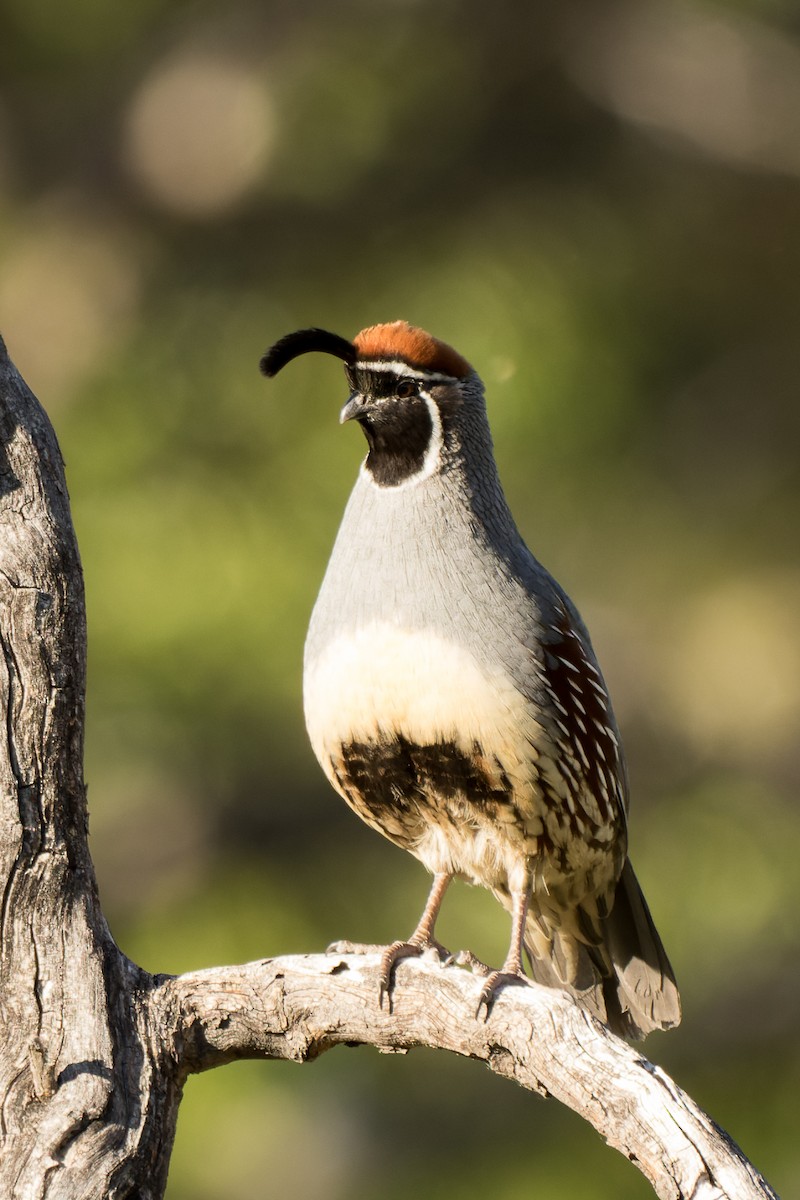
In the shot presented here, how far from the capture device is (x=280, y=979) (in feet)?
8.08

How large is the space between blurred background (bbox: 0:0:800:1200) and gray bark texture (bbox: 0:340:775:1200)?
9.89 ft

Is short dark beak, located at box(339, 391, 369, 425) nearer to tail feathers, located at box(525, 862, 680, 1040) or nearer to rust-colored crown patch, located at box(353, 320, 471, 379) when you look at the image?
rust-colored crown patch, located at box(353, 320, 471, 379)

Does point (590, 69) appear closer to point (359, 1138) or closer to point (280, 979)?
point (359, 1138)

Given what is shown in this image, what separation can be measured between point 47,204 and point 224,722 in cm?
229

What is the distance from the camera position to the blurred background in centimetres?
566

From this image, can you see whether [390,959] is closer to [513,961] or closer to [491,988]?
[491,988]

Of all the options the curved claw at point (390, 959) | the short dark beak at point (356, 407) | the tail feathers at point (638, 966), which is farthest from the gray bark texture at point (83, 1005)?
the tail feathers at point (638, 966)

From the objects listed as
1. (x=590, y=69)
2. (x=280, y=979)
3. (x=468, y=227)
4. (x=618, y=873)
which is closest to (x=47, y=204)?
(x=468, y=227)

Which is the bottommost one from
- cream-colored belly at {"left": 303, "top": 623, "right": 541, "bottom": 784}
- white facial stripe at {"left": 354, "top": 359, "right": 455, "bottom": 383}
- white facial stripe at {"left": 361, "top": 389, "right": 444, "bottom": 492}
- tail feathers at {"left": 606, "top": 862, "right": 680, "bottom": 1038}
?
tail feathers at {"left": 606, "top": 862, "right": 680, "bottom": 1038}

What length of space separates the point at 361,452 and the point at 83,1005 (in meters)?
3.50

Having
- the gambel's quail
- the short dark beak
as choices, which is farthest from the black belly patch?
the short dark beak

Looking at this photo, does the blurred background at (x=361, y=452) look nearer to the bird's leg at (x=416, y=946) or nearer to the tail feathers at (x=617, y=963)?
the tail feathers at (x=617, y=963)

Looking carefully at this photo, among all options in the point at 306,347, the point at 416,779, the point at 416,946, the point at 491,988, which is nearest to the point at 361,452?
the point at 306,347

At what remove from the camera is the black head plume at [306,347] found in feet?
9.80
